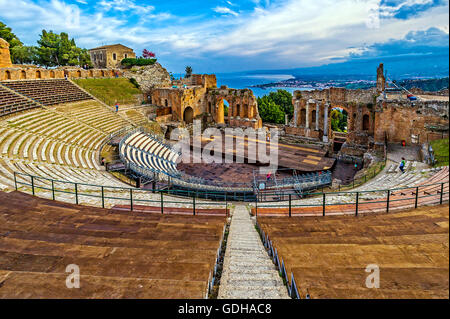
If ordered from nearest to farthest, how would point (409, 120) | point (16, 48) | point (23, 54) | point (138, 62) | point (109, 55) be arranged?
point (409, 120)
point (16, 48)
point (23, 54)
point (138, 62)
point (109, 55)

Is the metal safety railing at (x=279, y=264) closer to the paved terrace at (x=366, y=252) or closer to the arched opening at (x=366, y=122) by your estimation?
the paved terrace at (x=366, y=252)

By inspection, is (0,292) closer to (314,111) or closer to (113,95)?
(314,111)

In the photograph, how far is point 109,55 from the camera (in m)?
58.2

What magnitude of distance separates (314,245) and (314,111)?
27.4 metres

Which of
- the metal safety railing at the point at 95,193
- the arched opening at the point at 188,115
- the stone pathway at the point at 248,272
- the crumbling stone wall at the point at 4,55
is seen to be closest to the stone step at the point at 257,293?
the stone pathway at the point at 248,272

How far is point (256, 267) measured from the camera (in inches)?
245

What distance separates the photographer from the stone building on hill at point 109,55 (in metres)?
58.2

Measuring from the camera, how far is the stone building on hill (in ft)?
191

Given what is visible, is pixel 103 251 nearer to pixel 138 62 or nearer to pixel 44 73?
pixel 44 73

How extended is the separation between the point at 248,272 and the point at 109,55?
61785 millimetres

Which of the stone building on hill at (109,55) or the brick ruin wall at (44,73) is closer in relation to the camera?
the brick ruin wall at (44,73)

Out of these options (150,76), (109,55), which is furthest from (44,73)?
(109,55)

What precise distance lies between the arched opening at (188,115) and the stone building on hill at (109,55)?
2605 centimetres
